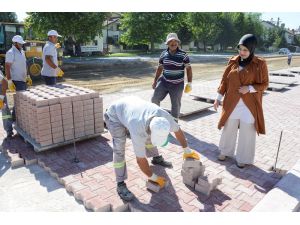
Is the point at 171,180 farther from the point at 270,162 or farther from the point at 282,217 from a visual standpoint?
the point at 270,162

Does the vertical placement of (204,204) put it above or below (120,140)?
below

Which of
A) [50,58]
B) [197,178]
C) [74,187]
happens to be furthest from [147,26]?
[74,187]

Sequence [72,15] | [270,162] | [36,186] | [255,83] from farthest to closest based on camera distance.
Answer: [72,15] < [270,162] < [255,83] < [36,186]

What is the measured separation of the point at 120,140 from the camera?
3.89m

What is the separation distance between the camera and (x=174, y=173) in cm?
461

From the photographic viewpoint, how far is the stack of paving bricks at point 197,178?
13.3 ft

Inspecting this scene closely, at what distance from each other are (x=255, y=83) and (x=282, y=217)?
1999mm

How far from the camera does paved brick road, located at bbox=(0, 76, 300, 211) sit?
151 inches

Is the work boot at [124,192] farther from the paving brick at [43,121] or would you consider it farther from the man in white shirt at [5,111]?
the man in white shirt at [5,111]

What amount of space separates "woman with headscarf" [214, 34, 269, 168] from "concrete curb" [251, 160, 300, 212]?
0.68m

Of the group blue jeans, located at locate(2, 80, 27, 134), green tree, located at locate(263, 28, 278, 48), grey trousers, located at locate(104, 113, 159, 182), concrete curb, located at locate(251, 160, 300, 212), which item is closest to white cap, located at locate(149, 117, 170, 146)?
grey trousers, located at locate(104, 113, 159, 182)

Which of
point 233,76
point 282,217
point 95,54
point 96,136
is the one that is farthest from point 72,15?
point 282,217

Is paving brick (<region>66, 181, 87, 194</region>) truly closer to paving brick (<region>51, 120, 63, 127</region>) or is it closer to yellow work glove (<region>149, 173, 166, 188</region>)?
yellow work glove (<region>149, 173, 166, 188</region>)

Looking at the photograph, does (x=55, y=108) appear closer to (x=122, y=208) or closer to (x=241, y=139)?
(x=122, y=208)
